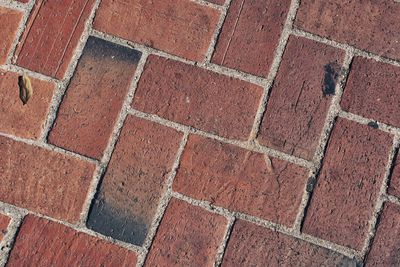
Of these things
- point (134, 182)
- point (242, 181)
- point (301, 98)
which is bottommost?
point (134, 182)

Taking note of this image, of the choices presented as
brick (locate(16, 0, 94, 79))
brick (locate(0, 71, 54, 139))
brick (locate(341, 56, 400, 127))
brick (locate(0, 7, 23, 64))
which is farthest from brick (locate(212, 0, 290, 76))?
brick (locate(0, 7, 23, 64))

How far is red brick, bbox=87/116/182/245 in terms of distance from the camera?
5.82 ft

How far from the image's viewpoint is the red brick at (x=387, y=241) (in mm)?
1746

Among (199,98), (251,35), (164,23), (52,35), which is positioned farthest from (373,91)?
(52,35)

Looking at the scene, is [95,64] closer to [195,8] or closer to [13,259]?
[195,8]

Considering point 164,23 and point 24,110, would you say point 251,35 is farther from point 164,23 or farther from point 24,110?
point 24,110

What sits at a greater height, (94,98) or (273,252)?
(94,98)

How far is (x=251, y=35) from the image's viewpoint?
1.87 m

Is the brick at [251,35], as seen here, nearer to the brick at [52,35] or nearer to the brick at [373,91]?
the brick at [373,91]

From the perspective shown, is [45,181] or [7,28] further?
[7,28]

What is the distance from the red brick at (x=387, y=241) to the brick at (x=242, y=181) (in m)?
0.26

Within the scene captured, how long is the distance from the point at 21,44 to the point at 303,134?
0.97 m

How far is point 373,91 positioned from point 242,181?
1.70 ft

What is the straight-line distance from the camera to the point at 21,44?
6.17 ft
